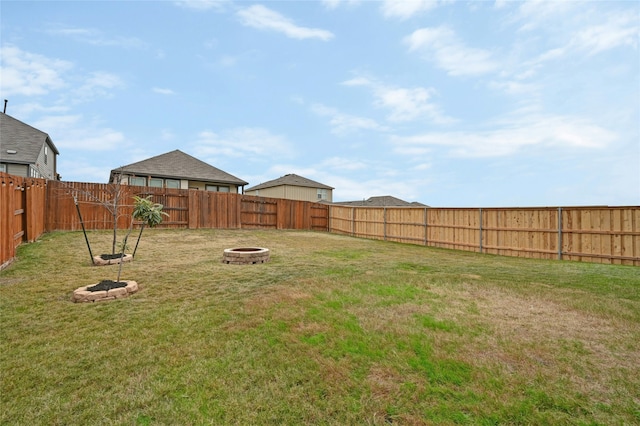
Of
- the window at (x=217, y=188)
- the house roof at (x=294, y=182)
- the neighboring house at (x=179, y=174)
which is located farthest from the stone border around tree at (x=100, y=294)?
the house roof at (x=294, y=182)

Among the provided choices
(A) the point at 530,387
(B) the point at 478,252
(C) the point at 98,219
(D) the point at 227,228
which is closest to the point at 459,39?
(B) the point at 478,252

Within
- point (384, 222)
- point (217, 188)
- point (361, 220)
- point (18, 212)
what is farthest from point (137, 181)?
point (384, 222)

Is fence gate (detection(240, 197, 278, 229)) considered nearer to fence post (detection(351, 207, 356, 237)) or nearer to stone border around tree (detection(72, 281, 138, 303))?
fence post (detection(351, 207, 356, 237))

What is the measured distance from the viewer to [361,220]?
1733 cm

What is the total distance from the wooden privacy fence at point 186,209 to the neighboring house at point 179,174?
5552 mm

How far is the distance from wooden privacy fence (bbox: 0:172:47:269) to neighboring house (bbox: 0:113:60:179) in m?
5.82

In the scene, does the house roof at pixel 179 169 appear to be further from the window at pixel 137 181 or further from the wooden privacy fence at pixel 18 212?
the wooden privacy fence at pixel 18 212

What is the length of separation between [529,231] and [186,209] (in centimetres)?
1549

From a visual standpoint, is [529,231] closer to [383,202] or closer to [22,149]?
[383,202]

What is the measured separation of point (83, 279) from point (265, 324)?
14.2ft

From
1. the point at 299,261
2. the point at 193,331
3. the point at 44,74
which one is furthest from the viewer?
the point at 44,74

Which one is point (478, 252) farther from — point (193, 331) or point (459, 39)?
point (193, 331)

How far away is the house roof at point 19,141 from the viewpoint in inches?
615

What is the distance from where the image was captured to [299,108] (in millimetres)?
16969
